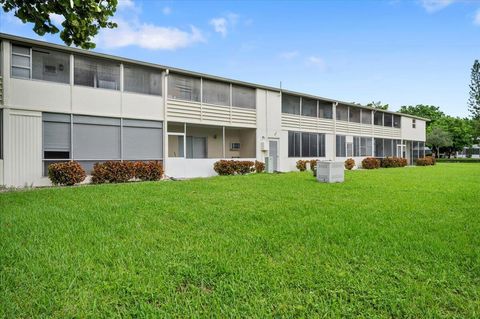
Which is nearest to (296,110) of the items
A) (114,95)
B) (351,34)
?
(351,34)

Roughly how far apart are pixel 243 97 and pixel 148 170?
26.4ft

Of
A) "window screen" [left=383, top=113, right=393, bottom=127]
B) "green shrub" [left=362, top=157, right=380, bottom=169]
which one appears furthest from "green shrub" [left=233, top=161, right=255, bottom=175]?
"window screen" [left=383, top=113, right=393, bottom=127]

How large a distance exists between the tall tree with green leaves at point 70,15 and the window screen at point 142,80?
28.2ft

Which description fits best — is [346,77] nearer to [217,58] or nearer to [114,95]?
[217,58]

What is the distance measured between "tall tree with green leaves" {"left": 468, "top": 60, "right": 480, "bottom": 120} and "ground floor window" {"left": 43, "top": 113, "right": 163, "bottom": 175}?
53413mm

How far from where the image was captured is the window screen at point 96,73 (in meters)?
13.3

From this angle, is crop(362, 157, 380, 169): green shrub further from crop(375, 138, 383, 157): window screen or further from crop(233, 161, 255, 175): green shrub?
crop(233, 161, 255, 175): green shrub

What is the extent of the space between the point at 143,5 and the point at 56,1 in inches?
229

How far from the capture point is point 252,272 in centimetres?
380

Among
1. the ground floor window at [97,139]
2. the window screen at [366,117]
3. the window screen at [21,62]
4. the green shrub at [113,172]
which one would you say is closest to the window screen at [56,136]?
the ground floor window at [97,139]

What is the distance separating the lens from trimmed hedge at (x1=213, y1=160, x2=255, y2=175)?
Result: 17.4 metres

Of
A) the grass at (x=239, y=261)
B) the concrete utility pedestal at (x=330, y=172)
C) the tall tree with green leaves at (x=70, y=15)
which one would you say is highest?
the tall tree with green leaves at (x=70, y=15)

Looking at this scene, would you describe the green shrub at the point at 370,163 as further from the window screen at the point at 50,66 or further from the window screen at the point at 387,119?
the window screen at the point at 50,66

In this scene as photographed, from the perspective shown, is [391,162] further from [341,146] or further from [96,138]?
[96,138]
